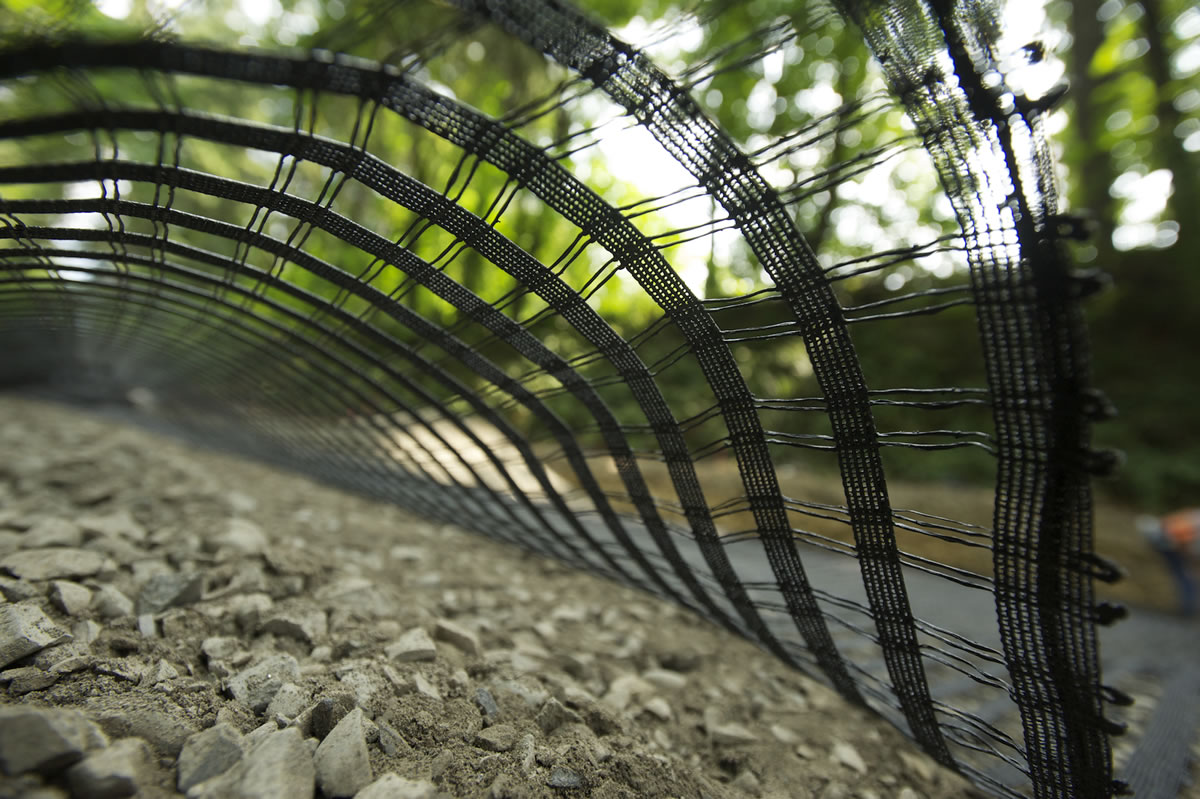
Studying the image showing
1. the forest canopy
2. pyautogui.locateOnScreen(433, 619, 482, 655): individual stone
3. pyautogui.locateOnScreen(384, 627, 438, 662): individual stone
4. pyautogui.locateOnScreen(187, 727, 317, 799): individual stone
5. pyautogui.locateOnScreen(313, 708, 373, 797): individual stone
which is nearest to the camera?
pyautogui.locateOnScreen(187, 727, 317, 799): individual stone

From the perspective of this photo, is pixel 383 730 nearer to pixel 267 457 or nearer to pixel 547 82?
pixel 267 457

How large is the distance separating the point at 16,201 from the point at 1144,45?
564 inches

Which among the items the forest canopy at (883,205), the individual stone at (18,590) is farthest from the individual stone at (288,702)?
the forest canopy at (883,205)

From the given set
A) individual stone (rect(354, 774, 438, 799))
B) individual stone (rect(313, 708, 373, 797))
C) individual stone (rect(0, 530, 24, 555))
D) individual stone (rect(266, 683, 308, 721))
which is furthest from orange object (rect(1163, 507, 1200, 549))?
individual stone (rect(0, 530, 24, 555))

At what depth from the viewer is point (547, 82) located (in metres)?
10.6

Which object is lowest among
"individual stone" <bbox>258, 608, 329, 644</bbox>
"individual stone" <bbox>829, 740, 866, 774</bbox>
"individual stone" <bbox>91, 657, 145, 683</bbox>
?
"individual stone" <bbox>91, 657, 145, 683</bbox>

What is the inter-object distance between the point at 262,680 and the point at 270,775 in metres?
0.48

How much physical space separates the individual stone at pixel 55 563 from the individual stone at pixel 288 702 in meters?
1.09

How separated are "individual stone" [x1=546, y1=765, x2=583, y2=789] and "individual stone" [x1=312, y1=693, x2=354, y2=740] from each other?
1.96 ft

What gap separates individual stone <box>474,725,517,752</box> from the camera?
169 cm

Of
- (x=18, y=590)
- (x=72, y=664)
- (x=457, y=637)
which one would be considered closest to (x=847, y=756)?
(x=457, y=637)

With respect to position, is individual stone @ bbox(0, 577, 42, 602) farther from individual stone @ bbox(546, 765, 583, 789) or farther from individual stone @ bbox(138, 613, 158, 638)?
individual stone @ bbox(546, 765, 583, 789)

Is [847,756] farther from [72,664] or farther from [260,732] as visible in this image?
[72,664]

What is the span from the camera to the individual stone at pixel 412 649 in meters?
2.04
